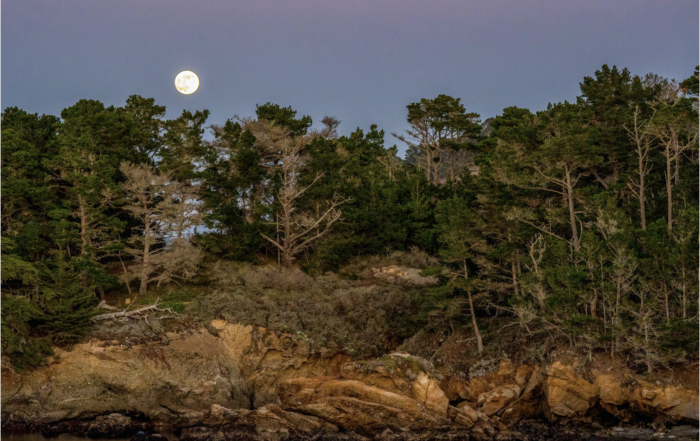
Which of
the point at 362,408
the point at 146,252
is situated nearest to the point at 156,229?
the point at 146,252

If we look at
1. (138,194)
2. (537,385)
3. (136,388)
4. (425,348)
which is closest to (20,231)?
(138,194)

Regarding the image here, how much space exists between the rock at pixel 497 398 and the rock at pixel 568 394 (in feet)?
5.69

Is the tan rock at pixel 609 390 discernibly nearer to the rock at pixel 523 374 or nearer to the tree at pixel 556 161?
the rock at pixel 523 374

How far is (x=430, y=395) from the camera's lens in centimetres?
2717

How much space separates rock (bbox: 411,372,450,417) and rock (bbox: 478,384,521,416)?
1.98 metres

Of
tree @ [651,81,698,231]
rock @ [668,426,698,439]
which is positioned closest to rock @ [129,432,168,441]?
rock @ [668,426,698,439]

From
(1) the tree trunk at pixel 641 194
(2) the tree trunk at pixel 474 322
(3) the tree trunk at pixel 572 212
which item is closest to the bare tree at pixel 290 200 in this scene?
(2) the tree trunk at pixel 474 322

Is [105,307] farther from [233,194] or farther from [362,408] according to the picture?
[362,408]

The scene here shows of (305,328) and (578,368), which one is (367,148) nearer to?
(305,328)

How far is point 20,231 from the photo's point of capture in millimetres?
34094

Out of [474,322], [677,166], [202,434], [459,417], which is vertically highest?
[677,166]

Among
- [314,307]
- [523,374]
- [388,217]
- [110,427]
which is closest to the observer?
[110,427]

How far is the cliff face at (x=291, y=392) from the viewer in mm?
26109

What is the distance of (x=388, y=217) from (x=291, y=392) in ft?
59.2
